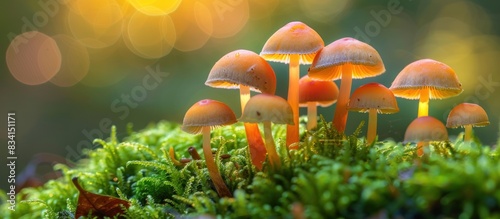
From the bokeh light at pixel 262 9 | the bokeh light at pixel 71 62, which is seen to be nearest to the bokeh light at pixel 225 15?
the bokeh light at pixel 262 9

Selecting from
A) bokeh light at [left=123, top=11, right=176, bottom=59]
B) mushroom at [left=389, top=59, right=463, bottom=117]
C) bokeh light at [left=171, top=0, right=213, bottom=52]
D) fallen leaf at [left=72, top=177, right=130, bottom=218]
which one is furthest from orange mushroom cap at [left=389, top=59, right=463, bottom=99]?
bokeh light at [left=123, top=11, right=176, bottom=59]

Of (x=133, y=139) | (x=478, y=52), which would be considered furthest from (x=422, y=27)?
(x=133, y=139)

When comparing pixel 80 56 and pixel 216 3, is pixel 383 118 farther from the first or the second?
pixel 80 56

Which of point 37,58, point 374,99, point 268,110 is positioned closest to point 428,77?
point 374,99

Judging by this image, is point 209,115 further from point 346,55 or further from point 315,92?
point 315,92

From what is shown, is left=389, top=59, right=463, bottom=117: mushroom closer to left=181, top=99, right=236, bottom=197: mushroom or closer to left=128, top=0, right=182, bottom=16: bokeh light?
left=181, top=99, right=236, bottom=197: mushroom
